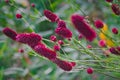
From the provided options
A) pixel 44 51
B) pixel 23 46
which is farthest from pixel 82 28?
pixel 23 46

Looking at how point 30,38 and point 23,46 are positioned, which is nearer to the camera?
point 30,38

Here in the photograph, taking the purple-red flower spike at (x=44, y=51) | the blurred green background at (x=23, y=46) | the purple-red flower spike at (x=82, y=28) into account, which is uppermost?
the blurred green background at (x=23, y=46)

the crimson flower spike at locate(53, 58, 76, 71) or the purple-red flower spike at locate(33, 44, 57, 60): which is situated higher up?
the purple-red flower spike at locate(33, 44, 57, 60)

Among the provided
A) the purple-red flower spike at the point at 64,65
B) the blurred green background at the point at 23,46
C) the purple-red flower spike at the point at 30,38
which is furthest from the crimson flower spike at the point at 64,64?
the blurred green background at the point at 23,46

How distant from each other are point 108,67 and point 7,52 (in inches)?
57.8

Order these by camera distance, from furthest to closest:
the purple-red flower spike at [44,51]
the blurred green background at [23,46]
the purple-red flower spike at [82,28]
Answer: the blurred green background at [23,46], the purple-red flower spike at [44,51], the purple-red flower spike at [82,28]

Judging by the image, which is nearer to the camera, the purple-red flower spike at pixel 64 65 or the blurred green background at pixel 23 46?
the purple-red flower spike at pixel 64 65

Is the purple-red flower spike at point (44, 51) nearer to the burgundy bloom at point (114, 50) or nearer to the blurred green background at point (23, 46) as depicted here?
the burgundy bloom at point (114, 50)

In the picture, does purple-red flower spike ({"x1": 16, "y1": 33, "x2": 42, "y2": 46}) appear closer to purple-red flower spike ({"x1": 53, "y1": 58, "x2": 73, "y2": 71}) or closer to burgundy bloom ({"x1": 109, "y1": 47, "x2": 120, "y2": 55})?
purple-red flower spike ({"x1": 53, "y1": 58, "x2": 73, "y2": 71})

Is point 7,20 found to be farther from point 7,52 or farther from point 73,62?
point 73,62

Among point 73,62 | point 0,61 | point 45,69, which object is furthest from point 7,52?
point 73,62

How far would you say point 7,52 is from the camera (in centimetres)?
248

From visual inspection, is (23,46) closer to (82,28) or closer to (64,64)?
(64,64)

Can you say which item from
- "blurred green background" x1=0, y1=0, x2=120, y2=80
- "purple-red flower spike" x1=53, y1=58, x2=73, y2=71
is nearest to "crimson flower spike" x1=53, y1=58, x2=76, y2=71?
"purple-red flower spike" x1=53, y1=58, x2=73, y2=71
